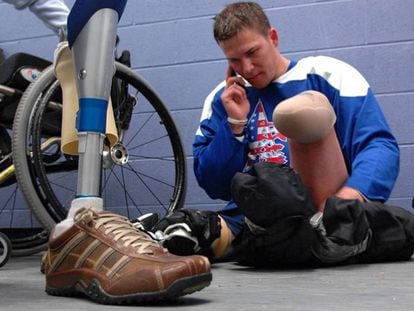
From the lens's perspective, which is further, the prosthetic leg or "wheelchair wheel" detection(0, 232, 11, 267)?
"wheelchair wheel" detection(0, 232, 11, 267)

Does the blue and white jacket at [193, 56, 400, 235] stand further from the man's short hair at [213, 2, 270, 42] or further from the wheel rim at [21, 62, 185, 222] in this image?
the wheel rim at [21, 62, 185, 222]

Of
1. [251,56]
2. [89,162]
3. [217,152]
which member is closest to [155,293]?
[89,162]

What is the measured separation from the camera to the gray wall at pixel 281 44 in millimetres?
2488

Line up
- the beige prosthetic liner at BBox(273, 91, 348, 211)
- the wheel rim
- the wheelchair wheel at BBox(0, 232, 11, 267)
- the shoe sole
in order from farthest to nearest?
the wheel rim, the wheelchair wheel at BBox(0, 232, 11, 267), the beige prosthetic liner at BBox(273, 91, 348, 211), the shoe sole

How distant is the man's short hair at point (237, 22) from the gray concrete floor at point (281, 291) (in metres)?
0.55

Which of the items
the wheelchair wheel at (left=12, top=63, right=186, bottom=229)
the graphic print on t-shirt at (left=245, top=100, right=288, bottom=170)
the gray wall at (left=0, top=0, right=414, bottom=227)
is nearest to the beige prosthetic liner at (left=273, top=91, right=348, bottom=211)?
the graphic print on t-shirt at (left=245, top=100, right=288, bottom=170)

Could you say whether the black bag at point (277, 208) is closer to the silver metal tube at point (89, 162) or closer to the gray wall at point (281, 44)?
the silver metal tube at point (89, 162)

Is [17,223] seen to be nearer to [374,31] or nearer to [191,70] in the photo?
[191,70]

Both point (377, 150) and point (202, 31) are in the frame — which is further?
point (202, 31)

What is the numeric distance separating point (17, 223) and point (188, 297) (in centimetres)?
197

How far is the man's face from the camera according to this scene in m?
1.81

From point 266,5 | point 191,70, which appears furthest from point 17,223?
point 266,5

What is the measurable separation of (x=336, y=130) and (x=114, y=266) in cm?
83

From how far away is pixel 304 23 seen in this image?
103 inches
